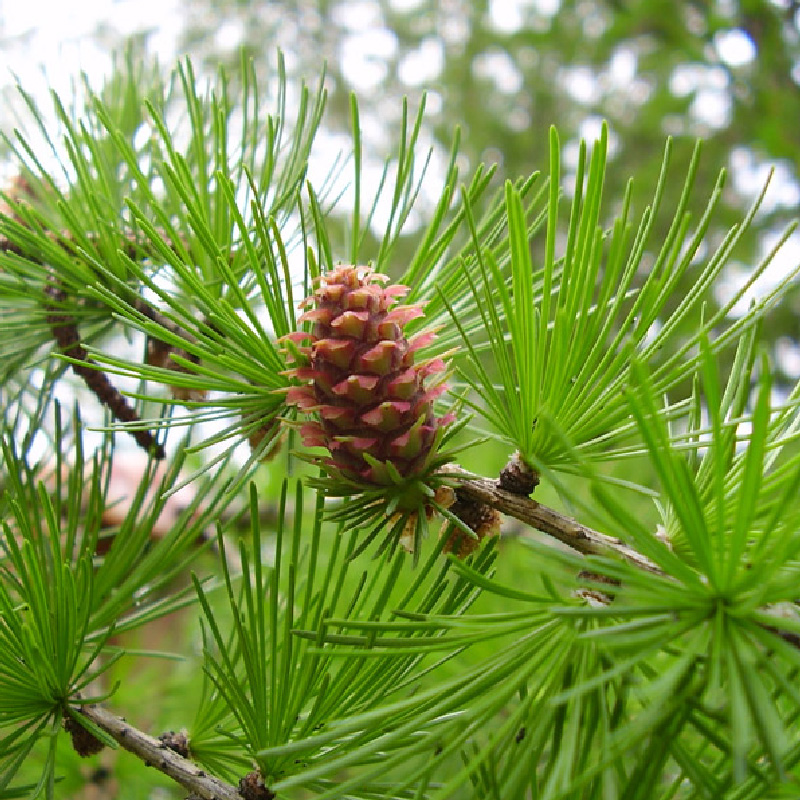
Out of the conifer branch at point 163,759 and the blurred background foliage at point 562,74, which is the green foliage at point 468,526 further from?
the blurred background foliage at point 562,74

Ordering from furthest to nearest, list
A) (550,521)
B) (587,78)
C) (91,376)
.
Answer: (587,78) < (91,376) < (550,521)

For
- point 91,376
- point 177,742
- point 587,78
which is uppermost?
point 587,78

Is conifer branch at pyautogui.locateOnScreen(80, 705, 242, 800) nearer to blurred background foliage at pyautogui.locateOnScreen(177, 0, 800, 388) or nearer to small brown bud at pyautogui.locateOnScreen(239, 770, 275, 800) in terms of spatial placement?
small brown bud at pyautogui.locateOnScreen(239, 770, 275, 800)

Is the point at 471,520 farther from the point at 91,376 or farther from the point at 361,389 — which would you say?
the point at 91,376

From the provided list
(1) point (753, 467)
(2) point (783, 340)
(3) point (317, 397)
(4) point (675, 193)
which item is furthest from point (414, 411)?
(4) point (675, 193)

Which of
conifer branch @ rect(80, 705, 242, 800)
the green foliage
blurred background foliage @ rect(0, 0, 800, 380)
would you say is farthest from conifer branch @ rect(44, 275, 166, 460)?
blurred background foliage @ rect(0, 0, 800, 380)

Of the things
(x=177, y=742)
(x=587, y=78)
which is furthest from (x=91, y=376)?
(x=587, y=78)
